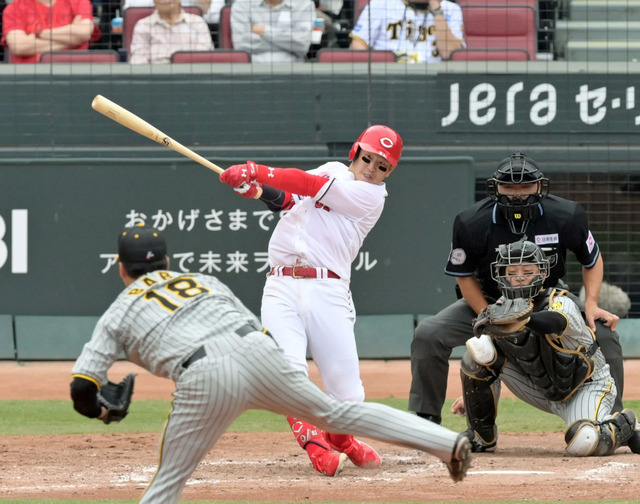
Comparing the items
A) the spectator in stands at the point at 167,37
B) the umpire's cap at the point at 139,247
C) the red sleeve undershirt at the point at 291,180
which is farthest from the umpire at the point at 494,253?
the spectator in stands at the point at 167,37

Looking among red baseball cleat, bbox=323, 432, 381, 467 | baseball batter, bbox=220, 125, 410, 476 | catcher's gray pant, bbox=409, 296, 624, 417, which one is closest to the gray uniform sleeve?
baseball batter, bbox=220, 125, 410, 476

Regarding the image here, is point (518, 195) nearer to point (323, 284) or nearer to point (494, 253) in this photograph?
point (494, 253)

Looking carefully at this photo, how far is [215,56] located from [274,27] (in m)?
0.60

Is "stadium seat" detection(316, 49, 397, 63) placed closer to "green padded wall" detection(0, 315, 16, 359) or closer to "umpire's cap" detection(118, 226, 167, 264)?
"green padded wall" detection(0, 315, 16, 359)

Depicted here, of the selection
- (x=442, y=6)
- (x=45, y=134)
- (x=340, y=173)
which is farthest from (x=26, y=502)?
(x=442, y=6)

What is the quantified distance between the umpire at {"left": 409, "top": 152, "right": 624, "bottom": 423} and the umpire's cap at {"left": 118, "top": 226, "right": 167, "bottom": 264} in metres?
2.41

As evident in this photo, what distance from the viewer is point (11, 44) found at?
34.2ft

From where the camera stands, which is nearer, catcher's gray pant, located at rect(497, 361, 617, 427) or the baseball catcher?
the baseball catcher

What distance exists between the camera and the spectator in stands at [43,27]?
10.5 meters

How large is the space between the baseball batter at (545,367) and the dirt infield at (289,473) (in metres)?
0.14

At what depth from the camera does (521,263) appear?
5.83m

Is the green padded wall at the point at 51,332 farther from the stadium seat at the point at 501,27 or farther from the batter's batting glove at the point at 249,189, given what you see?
the batter's batting glove at the point at 249,189

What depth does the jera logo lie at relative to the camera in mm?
10000

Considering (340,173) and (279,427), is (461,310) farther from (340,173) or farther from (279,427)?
(279,427)
